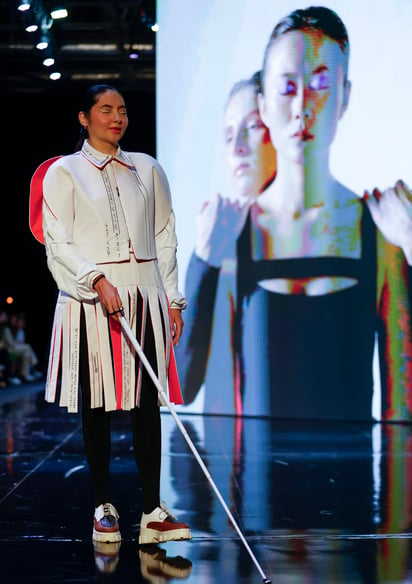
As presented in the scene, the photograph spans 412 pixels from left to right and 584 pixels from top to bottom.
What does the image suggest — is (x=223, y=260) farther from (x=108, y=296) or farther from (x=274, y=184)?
(x=108, y=296)

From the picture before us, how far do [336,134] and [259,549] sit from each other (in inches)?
170

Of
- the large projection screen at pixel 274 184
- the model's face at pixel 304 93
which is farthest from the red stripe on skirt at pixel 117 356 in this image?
the model's face at pixel 304 93

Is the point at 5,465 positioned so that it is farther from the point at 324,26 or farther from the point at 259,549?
the point at 324,26

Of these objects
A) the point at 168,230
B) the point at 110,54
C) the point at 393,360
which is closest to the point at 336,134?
the point at 393,360

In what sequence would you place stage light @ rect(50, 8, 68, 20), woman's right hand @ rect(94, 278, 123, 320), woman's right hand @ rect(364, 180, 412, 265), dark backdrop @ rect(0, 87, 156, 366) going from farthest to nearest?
dark backdrop @ rect(0, 87, 156, 366), stage light @ rect(50, 8, 68, 20), woman's right hand @ rect(364, 180, 412, 265), woman's right hand @ rect(94, 278, 123, 320)

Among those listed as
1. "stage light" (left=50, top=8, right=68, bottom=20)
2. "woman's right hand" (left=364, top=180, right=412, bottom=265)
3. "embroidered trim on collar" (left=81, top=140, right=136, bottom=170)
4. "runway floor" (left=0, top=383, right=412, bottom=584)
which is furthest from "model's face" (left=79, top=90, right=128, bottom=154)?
"stage light" (left=50, top=8, right=68, bottom=20)

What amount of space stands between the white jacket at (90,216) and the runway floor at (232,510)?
0.64 m

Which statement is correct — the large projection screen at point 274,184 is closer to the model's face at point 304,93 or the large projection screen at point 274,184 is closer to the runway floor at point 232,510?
the model's face at point 304,93

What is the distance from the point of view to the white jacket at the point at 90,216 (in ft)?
7.79

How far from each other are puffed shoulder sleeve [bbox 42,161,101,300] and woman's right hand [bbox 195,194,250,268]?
13.7 ft

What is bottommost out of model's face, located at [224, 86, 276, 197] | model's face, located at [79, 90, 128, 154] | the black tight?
the black tight

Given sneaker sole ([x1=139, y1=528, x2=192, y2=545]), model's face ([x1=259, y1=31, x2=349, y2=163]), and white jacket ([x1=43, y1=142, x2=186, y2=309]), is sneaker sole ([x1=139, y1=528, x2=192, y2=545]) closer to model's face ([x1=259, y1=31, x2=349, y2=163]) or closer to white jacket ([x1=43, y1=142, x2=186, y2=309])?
white jacket ([x1=43, y1=142, x2=186, y2=309])

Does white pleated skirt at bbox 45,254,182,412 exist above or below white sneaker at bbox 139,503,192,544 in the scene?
above

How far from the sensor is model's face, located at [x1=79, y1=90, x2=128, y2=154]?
2.44 meters
